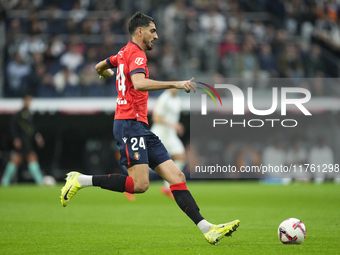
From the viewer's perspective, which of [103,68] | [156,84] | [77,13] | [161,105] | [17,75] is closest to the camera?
[156,84]

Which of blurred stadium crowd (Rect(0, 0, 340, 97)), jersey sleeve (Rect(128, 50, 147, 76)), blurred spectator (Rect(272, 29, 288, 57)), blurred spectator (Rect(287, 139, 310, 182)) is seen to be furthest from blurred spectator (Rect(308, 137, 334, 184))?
jersey sleeve (Rect(128, 50, 147, 76))

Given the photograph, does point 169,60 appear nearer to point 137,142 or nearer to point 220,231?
point 137,142

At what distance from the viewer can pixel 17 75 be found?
17.9 m

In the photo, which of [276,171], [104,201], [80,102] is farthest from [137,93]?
[276,171]

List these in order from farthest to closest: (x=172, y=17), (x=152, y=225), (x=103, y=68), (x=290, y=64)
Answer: (x=172, y=17) < (x=290, y=64) < (x=152, y=225) < (x=103, y=68)

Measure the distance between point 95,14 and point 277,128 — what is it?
822 centimetres

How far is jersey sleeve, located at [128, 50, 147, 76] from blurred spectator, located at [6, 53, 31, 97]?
1275 centimetres

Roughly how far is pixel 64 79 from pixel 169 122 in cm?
654

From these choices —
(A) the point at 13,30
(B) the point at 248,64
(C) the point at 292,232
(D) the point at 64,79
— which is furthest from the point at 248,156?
(C) the point at 292,232

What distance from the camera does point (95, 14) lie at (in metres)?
20.6

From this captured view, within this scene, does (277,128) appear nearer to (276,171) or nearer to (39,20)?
(276,171)

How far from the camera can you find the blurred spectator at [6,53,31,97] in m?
17.7

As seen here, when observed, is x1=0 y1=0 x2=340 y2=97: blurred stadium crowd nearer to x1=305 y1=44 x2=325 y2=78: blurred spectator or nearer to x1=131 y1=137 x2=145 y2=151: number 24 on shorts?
x1=305 y1=44 x2=325 y2=78: blurred spectator

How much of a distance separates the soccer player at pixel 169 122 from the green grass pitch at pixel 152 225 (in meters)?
1.19
